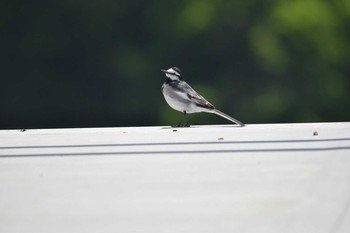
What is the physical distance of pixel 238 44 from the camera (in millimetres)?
17250

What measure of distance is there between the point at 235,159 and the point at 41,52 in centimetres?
1338

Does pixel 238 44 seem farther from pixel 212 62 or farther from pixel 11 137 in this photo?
pixel 11 137

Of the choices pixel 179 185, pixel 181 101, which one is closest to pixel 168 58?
pixel 181 101

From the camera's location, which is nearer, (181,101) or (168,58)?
(181,101)

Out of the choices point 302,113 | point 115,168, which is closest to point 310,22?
point 302,113

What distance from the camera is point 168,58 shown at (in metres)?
16.7

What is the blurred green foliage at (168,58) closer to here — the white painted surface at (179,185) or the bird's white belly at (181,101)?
the bird's white belly at (181,101)

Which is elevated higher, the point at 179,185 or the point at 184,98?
the point at 179,185

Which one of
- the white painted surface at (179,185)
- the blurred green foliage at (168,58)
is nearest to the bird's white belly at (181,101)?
the white painted surface at (179,185)

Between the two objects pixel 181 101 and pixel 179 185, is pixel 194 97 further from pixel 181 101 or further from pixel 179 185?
pixel 179 185

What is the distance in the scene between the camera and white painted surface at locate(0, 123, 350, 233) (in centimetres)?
342

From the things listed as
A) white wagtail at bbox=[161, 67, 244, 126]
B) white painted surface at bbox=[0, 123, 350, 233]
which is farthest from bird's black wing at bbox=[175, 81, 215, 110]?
white painted surface at bbox=[0, 123, 350, 233]

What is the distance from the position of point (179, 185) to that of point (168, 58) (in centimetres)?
1291

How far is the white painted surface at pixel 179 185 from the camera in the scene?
3418 millimetres
